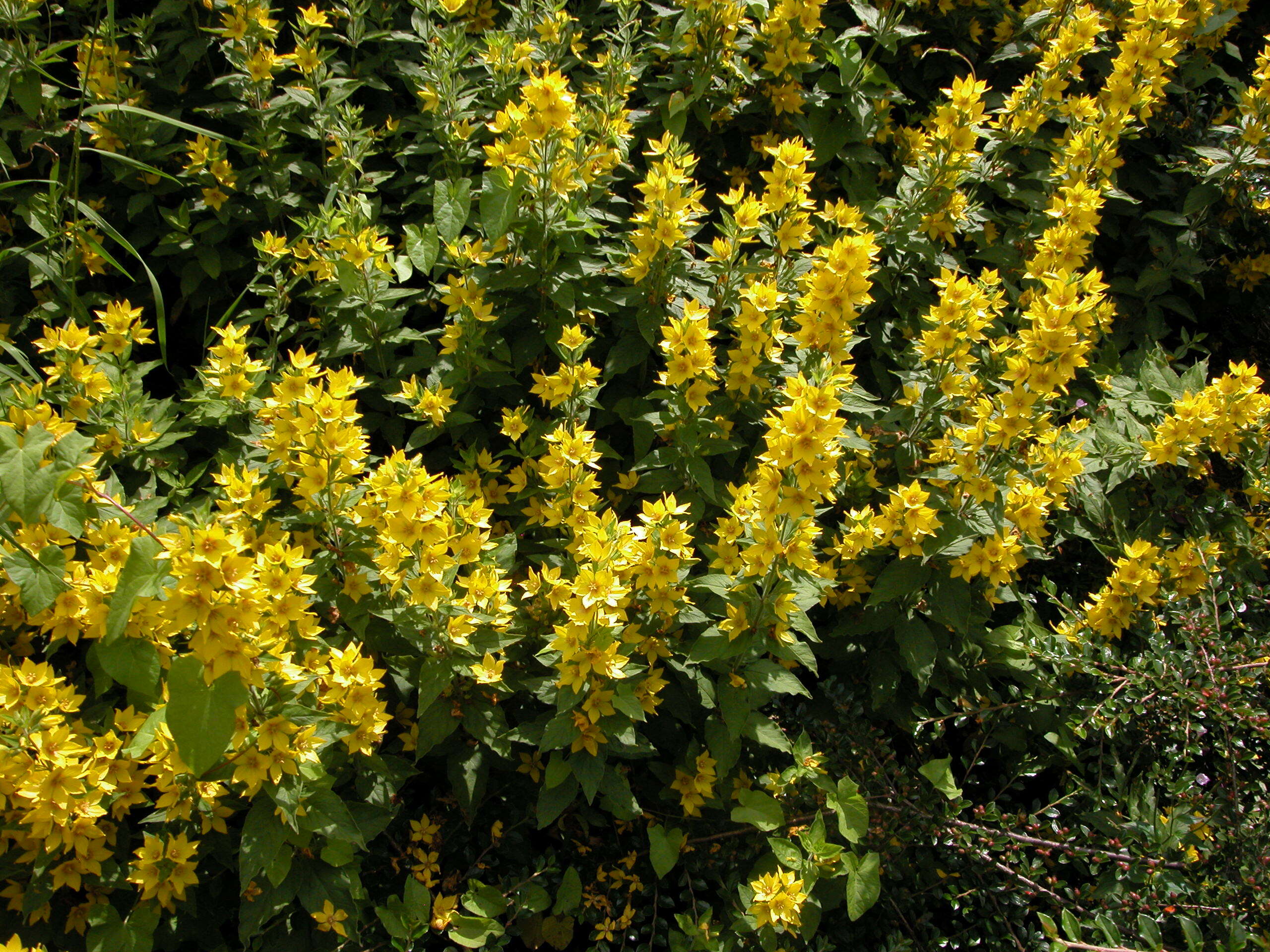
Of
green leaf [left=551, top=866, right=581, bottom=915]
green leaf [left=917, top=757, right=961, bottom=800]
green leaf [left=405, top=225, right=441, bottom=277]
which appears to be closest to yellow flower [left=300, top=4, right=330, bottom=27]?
green leaf [left=405, top=225, right=441, bottom=277]

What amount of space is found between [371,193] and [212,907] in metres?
2.64

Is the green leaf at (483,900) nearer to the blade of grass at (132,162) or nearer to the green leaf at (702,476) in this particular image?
the green leaf at (702,476)

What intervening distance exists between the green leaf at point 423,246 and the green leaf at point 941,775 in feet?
6.83

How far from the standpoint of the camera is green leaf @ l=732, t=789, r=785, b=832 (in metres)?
2.35

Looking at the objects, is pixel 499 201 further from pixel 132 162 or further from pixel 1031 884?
pixel 1031 884

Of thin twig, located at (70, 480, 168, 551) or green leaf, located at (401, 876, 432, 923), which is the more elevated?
thin twig, located at (70, 480, 168, 551)

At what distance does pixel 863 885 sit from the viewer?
7.34ft

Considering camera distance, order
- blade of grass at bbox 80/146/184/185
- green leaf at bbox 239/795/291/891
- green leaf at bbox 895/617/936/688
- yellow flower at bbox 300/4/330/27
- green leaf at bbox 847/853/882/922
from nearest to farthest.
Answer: green leaf at bbox 239/795/291/891
green leaf at bbox 847/853/882/922
green leaf at bbox 895/617/936/688
blade of grass at bbox 80/146/184/185
yellow flower at bbox 300/4/330/27

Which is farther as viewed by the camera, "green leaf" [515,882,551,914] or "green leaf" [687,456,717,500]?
"green leaf" [687,456,717,500]

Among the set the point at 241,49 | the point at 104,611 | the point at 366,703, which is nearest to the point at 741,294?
the point at 366,703

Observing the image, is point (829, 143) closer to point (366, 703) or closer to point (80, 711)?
point (366, 703)

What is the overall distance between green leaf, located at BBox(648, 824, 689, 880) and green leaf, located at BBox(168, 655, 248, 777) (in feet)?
3.83

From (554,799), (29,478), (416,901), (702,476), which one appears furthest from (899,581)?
(29,478)

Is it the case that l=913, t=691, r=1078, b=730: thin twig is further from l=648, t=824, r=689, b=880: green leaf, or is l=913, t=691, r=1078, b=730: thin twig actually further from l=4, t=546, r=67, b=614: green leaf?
l=4, t=546, r=67, b=614: green leaf
